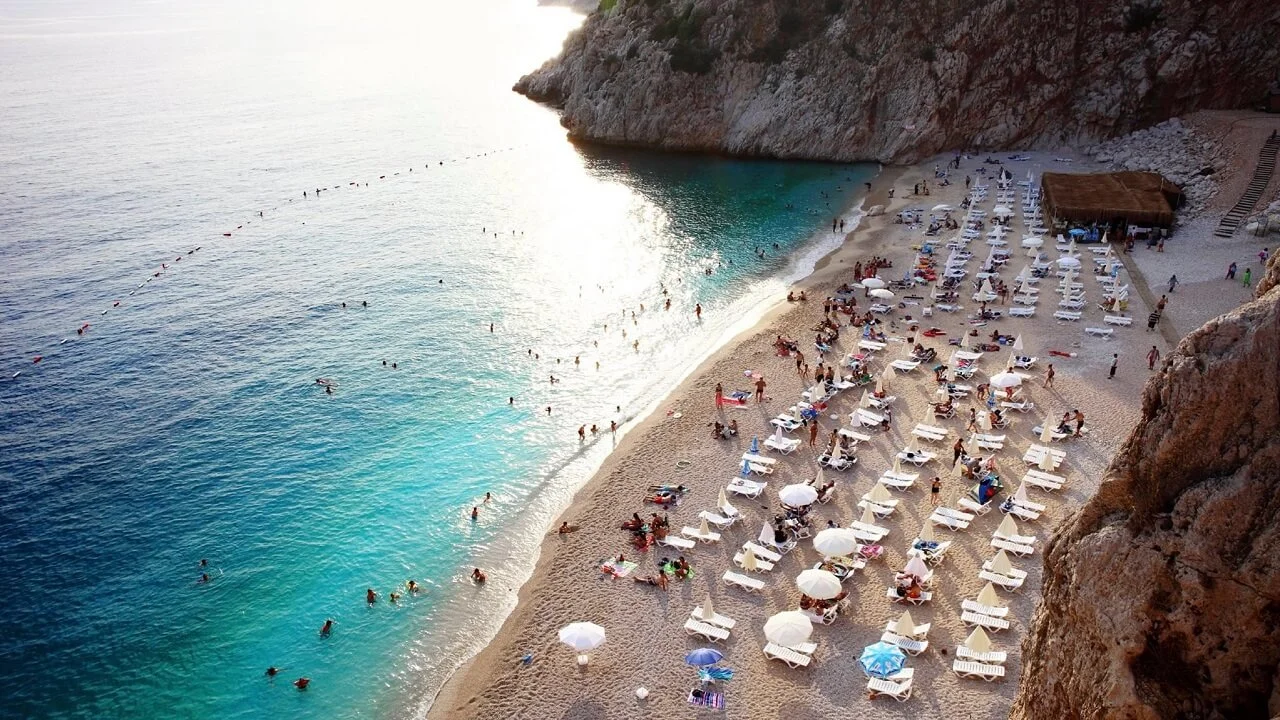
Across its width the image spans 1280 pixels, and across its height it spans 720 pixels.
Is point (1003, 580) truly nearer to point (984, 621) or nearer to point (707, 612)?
point (984, 621)

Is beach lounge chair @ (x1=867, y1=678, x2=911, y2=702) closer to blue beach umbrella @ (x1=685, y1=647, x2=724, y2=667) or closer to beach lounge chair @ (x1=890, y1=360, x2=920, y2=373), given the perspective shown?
blue beach umbrella @ (x1=685, y1=647, x2=724, y2=667)

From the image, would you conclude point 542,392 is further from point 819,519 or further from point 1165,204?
point 1165,204

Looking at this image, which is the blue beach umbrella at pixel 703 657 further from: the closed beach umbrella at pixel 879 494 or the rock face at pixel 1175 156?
the rock face at pixel 1175 156

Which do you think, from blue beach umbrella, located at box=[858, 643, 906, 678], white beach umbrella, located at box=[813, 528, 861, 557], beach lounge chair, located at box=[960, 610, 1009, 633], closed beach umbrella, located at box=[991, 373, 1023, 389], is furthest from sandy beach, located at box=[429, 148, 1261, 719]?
closed beach umbrella, located at box=[991, 373, 1023, 389]

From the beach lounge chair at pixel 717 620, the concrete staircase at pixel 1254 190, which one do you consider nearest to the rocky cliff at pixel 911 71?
the concrete staircase at pixel 1254 190

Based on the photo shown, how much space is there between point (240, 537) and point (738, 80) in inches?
2984

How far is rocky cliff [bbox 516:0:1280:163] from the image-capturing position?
75.8 m

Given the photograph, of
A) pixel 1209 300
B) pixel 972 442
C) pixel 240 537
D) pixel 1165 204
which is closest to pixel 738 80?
pixel 1165 204

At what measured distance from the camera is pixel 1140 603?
35.1 feet

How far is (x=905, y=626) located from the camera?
2541 centimetres

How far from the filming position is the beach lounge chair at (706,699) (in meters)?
24.0

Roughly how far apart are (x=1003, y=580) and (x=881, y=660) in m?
6.43

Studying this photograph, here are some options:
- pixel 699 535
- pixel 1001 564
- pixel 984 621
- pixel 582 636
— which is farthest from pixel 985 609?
pixel 582 636

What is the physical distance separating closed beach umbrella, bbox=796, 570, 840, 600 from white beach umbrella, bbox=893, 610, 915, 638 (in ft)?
6.83
